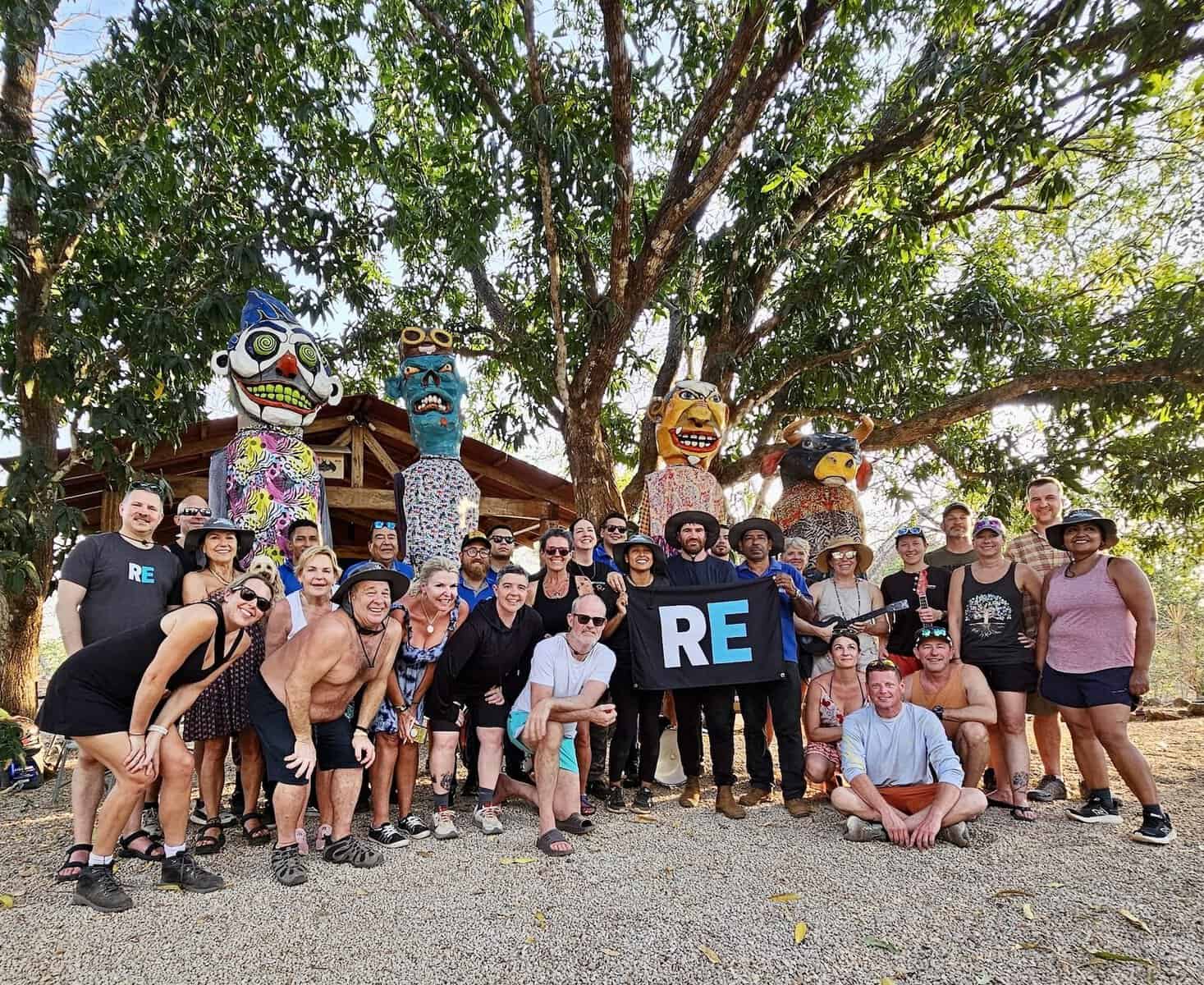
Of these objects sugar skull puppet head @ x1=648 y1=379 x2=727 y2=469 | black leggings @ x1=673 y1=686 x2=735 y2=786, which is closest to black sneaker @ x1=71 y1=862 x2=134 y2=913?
black leggings @ x1=673 y1=686 x2=735 y2=786

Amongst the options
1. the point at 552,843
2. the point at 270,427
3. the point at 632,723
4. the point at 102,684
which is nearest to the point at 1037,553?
the point at 632,723

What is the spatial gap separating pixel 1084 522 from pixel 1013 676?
94cm

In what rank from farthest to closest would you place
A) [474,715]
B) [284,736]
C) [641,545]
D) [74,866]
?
[641,545], [474,715], [284,736], [74,866]

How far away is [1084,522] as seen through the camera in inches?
166

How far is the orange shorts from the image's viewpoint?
394cm

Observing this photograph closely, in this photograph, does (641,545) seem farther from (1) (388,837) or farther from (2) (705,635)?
(1) (388,837)

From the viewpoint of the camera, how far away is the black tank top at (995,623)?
448cm

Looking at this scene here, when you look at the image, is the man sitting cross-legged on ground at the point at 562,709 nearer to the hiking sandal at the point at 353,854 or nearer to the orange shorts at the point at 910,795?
the hiking sandal at the point at 353,854

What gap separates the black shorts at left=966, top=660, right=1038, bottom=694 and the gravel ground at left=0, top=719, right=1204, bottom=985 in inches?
29.7

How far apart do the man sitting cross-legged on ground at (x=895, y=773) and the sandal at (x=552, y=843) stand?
1373 mm

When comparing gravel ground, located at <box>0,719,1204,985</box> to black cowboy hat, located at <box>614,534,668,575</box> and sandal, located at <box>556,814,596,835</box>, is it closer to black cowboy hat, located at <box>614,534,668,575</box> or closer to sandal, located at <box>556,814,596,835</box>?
sandal, located at <box>556,814,596,835</box>

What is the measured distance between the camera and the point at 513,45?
7426 millimetres

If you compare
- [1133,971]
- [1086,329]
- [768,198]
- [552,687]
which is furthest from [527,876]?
[1086,329]

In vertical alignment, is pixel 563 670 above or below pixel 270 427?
below
